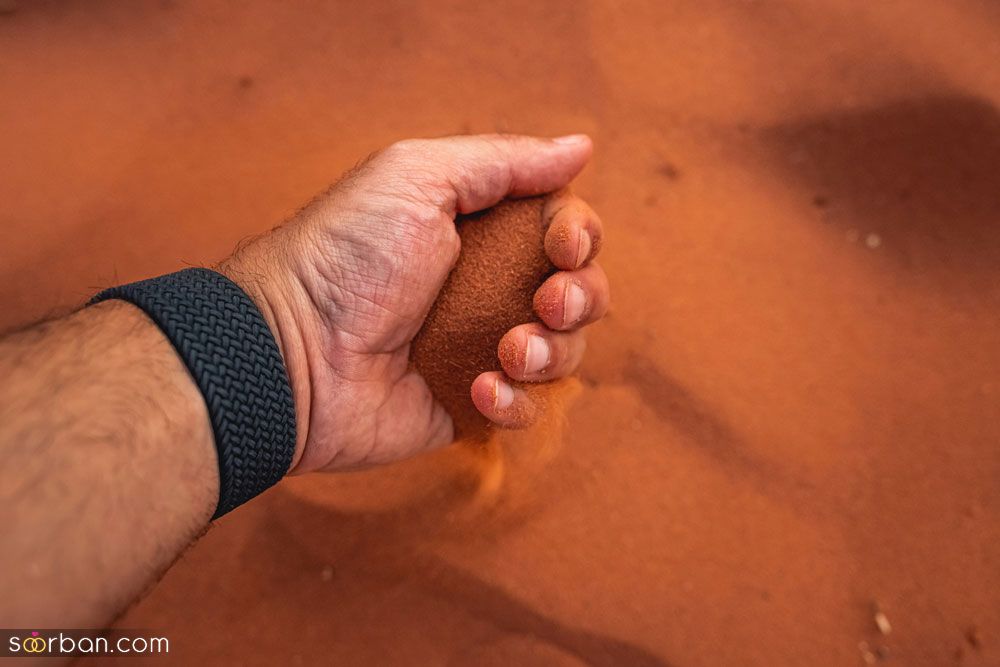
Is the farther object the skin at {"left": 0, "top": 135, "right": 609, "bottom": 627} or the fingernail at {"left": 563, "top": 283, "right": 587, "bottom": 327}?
the fingernail at {"left": 563, "top": 283, "right": 587, "bottom": 327}

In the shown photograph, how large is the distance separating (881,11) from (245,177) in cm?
135

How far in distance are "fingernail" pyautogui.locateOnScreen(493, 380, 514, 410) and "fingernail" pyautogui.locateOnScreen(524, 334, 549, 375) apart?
37 millimetres

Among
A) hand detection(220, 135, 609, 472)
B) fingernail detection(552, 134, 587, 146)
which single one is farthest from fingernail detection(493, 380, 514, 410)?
fingernail detection(552, 134, 587, 146)

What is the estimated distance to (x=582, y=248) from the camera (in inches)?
35.6

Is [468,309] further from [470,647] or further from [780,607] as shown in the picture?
[780,607]

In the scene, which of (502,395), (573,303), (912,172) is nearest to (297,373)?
(502,395)

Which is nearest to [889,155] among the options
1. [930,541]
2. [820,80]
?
[820,80]

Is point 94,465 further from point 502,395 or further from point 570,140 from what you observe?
point 570,140

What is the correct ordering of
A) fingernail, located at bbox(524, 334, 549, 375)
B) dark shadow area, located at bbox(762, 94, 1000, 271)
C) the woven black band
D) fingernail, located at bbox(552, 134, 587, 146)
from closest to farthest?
the woven black band, fingernail, located at bbox(524, 334, 549, 375), fingernail, located at bbox(552, 134, 587, 146), dark shadow area, located at bbox(762, 94, 1000, 271)

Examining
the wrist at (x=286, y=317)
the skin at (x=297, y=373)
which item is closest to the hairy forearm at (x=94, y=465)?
the skin at (x=297, y=373)

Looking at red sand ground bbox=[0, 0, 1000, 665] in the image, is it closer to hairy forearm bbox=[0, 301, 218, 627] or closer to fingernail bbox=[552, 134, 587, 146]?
fingernail bbox=[552, 134, 587, 146]

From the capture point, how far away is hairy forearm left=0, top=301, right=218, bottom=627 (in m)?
0.64

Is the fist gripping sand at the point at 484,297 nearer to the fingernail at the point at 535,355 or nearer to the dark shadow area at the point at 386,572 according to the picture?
the fingernail at the point at 535,355

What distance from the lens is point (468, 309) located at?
3.06 ft
